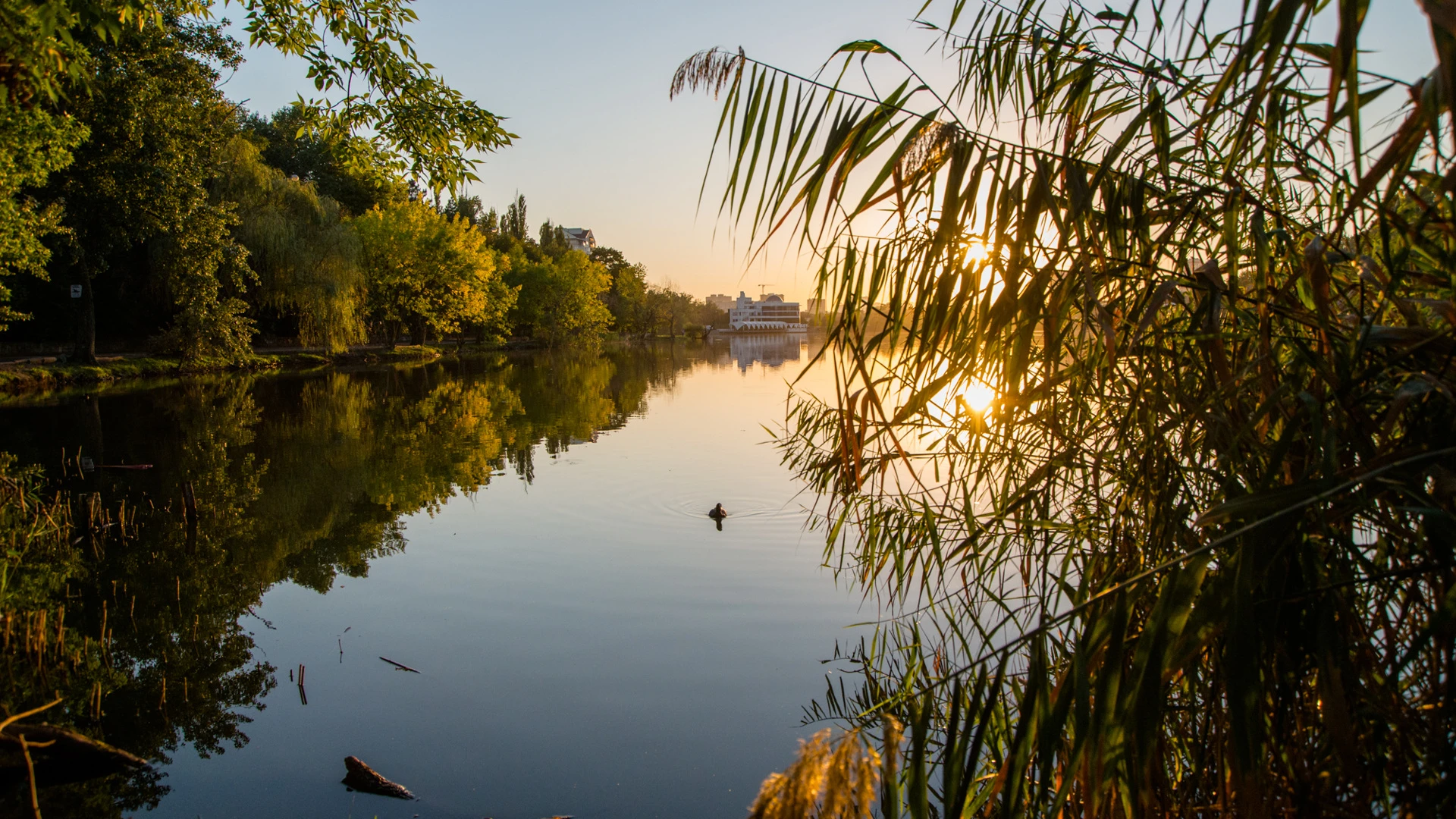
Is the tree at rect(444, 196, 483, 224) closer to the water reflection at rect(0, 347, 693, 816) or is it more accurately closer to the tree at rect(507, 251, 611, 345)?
the tree at rect(507, 251, 611, 345)

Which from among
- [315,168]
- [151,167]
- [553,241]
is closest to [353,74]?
[151,167]

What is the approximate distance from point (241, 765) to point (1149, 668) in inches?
183

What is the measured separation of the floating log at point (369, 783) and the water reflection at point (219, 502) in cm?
86

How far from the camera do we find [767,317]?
155 m

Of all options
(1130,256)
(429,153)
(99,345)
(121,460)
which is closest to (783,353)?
(99,345)

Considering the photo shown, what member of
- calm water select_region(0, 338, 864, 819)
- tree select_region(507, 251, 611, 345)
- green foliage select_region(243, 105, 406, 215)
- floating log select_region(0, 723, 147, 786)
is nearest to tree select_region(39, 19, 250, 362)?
calm water select_region(0, 338, 864, 819)

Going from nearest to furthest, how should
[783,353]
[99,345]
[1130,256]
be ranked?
1. [1130,256]
2. [99,345]
3. [783,353]

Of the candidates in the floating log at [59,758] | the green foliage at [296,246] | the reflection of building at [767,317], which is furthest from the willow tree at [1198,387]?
the reflection of building at [767,317]

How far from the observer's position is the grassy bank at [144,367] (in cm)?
2061

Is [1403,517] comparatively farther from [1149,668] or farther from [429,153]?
[429,153]

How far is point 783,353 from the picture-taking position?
2108 inches

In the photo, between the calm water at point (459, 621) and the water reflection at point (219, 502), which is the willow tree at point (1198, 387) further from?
the water reflection at point (219, 502)

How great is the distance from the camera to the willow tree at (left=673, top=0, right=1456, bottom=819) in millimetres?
1412

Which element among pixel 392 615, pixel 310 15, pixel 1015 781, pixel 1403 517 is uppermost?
pixel 310 15
